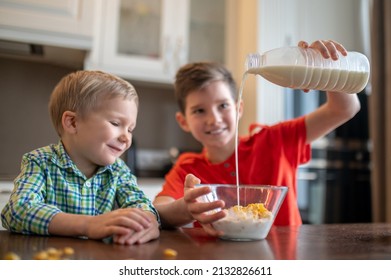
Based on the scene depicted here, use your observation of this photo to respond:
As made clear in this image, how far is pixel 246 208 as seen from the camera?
64 centimetres

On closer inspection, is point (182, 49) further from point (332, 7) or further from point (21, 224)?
point (21, 224)

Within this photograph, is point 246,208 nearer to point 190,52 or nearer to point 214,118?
point 214,118

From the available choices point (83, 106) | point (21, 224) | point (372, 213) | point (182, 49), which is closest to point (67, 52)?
point (182, 49)

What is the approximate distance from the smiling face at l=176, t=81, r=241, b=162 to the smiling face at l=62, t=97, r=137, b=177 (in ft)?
1.22

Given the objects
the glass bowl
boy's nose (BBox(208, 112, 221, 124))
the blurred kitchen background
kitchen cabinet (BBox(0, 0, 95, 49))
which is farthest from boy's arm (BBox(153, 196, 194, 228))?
kitchen cabinet (BBox(0, 0, 95, 49))

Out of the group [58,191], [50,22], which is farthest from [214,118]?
[50,22]

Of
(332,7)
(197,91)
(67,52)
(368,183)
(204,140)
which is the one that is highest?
(332,7)

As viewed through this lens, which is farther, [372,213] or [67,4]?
[372,213]

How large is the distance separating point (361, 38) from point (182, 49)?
95 centimetres

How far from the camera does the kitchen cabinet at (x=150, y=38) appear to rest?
194 centimetres

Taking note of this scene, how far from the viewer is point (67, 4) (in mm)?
1748

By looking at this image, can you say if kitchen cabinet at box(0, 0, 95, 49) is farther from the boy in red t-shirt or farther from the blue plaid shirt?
the blue plaid shirt

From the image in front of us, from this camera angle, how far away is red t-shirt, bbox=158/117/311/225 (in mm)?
1017

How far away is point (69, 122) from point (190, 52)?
4.83 feet
